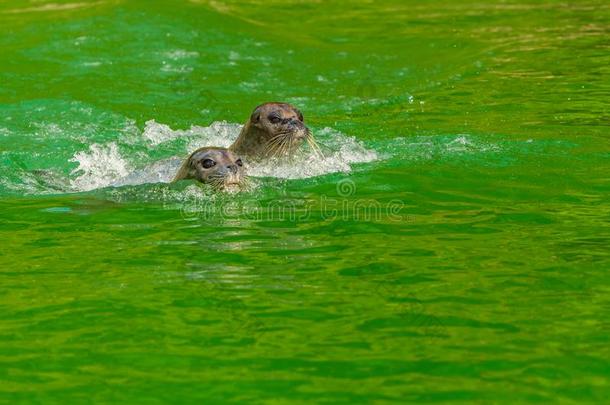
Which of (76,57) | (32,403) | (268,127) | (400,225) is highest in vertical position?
(76,57)

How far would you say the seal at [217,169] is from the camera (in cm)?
955

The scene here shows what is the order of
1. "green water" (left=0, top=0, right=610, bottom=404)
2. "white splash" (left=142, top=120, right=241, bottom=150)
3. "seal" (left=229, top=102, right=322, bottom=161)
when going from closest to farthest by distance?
1. "green water" (left=0, top=0, right=610, bottom=404)
2. "seal" (left=229, top=102, right=322, bottom=161)
3. "white splash" (left=142, top=120, right=241, bottom=150)

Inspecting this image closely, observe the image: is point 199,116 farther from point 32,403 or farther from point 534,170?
point 32,403

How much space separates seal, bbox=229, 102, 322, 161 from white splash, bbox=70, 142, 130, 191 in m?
1.23

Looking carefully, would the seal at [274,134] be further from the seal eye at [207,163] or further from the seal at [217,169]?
the seal eye at [207,163]

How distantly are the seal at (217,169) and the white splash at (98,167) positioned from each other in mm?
1199

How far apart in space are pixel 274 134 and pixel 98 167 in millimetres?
1769

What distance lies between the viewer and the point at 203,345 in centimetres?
584

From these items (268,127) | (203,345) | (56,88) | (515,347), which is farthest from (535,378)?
(56,88)

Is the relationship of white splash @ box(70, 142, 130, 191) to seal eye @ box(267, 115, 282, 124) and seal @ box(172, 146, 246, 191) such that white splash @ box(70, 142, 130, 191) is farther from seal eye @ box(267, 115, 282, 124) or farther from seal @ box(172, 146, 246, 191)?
seal eye @ box(267, 115, 282, 124)

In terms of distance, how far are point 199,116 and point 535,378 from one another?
8.70 metres

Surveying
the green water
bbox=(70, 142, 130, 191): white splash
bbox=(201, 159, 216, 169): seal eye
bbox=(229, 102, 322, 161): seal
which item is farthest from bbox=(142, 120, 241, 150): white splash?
bbox=(201, 159, 216, 169): seal eye

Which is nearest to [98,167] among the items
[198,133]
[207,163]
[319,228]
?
[198,133]

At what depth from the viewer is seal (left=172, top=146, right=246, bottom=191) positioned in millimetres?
9555
